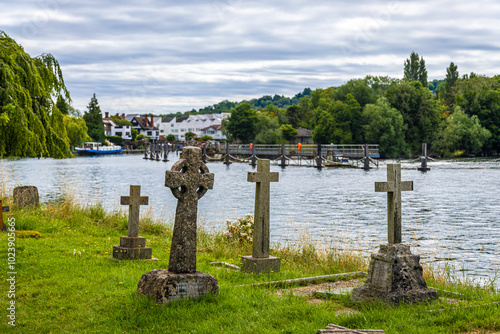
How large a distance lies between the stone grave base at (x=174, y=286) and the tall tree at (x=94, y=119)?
472 feet

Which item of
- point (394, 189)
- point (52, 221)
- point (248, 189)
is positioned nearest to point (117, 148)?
point (248, 189)

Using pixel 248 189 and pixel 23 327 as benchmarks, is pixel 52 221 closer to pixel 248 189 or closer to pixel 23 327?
pixel 23 327

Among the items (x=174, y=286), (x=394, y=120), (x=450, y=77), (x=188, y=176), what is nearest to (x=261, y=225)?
(x=188, y=176)

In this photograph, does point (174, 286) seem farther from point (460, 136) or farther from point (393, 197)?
point (460, 136)

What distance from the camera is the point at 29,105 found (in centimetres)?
1419

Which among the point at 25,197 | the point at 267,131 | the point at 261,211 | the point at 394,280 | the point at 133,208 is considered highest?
the point at 267,131

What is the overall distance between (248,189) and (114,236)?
35692mm

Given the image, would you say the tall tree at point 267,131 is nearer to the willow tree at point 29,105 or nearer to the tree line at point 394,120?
the tree line at point 394,120

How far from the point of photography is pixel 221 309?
736cm

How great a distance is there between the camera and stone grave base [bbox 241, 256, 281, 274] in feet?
33.8

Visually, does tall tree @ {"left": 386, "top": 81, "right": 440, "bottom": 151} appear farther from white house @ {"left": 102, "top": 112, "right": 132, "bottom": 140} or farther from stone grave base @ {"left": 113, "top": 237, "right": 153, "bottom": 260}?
white house @ {"left": 102, "top": 112, "right": 132, "bottom": 140}

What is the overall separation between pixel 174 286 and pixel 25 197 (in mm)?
12396

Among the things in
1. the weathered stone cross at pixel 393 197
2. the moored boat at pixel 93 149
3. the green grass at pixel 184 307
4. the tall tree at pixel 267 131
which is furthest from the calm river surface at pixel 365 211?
the moored boat at pixel 93 149

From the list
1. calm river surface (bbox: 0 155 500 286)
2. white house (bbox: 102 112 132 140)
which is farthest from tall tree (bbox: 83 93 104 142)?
calm river surface (bbox: 0 155 500 286)
